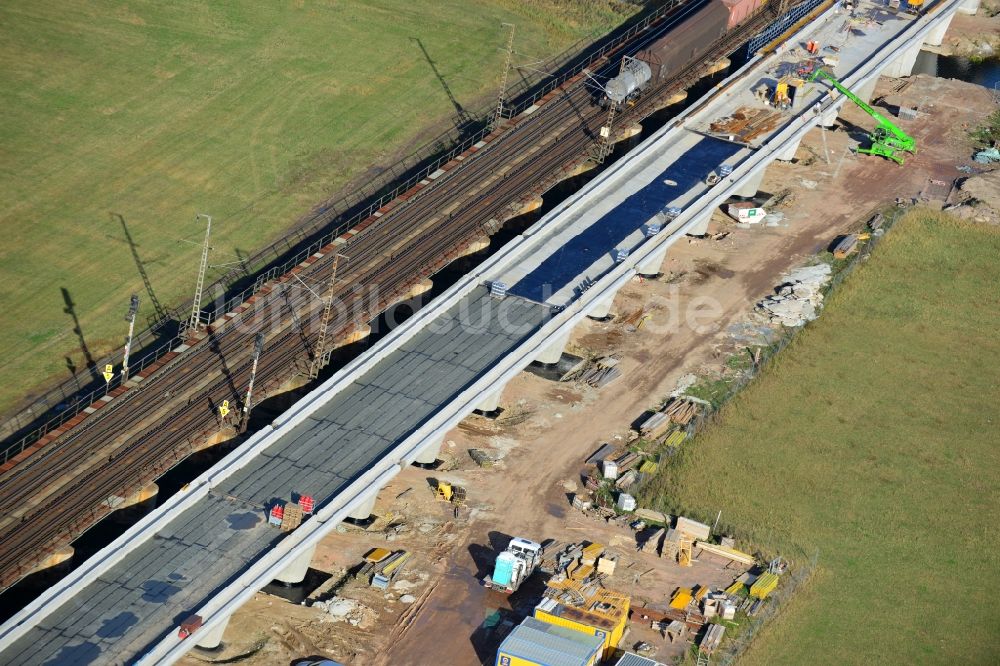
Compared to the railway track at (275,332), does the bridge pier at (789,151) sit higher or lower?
lower

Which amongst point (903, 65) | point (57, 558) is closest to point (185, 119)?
point (57, 558)

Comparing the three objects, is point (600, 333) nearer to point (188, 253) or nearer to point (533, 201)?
point (533, 201)

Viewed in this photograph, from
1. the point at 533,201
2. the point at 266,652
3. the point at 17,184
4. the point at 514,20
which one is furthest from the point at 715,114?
the point at 266,652

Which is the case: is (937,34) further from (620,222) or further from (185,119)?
(185,119)

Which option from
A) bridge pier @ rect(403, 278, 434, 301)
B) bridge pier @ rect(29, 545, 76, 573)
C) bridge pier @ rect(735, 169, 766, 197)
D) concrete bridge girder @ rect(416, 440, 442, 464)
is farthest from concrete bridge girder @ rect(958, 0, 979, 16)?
bridge pier @ rect(29, 545, 76, 573)

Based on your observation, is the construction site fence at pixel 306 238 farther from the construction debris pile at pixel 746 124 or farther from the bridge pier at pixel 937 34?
the bridge pier at pixel 937 34

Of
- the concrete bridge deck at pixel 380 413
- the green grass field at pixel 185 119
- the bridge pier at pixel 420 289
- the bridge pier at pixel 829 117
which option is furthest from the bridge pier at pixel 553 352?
the bridge pier at pixel 829 117
